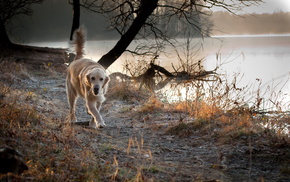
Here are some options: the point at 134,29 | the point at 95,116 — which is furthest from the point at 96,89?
the point at 134,29

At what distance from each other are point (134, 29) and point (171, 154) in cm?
772

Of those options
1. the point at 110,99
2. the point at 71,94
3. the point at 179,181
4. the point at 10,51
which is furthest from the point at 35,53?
the point at 179,181

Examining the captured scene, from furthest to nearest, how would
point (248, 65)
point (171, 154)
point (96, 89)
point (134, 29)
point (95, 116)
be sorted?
point (248, 65), point (134, 29), point (95, 116), point (96, 89), point (171, 154)

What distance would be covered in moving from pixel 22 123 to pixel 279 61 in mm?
15337

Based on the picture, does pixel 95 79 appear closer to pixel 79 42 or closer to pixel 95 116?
pixel 95 116

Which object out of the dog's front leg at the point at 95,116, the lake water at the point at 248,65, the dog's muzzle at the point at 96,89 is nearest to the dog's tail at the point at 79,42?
the lake water at the point at 248,65

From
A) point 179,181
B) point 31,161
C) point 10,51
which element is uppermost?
point 10,51

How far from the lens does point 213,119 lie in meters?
6.64

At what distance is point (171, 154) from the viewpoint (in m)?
5.19

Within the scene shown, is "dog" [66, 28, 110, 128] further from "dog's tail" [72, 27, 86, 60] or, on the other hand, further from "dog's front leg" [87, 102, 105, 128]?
"dog's tail" [72, 27, 86, 60]

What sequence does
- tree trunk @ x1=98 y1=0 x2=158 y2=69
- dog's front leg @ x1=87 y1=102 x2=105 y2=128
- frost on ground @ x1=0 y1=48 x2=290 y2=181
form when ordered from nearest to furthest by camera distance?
frost on ground @ x1=0 y1=48 x2=290 y2=181 < dog's front leg @ x1=87 y1=102 x2=105 y2=128 < tree trunk @ x1=98 y1=0 x2=158 y2=69

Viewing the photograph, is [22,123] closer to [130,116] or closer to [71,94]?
[71,94]

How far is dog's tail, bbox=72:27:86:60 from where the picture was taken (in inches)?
317

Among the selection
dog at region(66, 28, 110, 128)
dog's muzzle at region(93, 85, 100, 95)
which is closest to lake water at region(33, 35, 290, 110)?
dog at region(66, 28, 110, 128)
